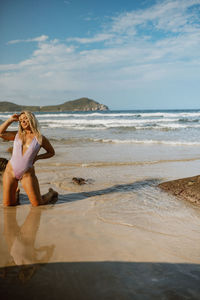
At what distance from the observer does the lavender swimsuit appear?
3896 millimetres

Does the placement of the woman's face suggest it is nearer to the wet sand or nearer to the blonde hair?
the blonde hair

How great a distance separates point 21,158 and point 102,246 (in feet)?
6.41

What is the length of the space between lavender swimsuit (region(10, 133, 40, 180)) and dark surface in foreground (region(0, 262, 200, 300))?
6.02 ft

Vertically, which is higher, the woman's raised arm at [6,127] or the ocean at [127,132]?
the woman's raised arm at [6,127]

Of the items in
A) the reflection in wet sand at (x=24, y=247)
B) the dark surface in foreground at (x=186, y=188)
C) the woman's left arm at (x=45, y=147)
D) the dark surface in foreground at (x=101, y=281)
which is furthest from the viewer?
the dark surface in foreground at (x=186, y=188)

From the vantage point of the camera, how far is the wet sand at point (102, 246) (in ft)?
6.74

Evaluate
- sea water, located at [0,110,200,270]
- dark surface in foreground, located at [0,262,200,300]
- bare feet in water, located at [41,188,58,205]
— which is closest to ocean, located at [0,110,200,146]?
sea water, located at [0,110,200,270]

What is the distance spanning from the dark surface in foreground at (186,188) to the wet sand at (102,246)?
0.59ft

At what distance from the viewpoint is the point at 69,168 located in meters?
7.15

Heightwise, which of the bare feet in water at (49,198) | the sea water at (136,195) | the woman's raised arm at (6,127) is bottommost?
the sea water at (136,195)

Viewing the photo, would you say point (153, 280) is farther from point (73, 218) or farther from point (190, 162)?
point (190, 162)

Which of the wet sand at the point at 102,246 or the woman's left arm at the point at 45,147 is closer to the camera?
the wet sand at the point at 102,246

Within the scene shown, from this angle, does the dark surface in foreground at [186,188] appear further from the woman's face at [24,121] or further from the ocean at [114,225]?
the woman's face at [24,121]

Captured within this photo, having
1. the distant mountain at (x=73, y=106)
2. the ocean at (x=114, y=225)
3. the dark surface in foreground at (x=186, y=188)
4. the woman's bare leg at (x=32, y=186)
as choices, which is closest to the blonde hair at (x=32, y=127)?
the woman's bare leg at (x=32, y=186)
